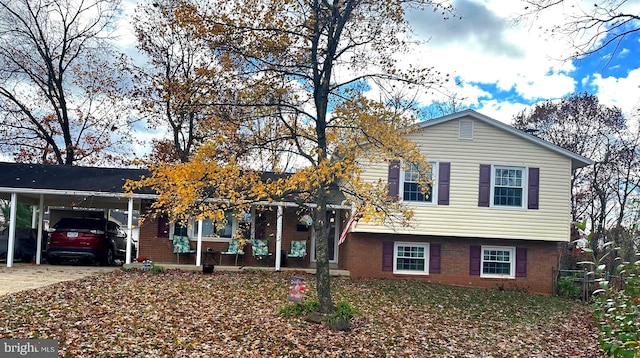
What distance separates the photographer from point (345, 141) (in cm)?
956

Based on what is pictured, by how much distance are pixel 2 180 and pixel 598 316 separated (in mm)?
16571

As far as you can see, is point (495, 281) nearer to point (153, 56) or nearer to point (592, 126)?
point (592, 126)

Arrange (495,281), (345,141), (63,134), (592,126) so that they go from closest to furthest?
(345,141)
(495,281)
(63,134)
(592,126)

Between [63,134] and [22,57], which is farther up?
[22,57]

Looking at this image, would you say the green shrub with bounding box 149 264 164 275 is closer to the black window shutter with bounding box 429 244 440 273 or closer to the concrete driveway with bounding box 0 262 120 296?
the concrete driveway with bounding box 0 262 120 296

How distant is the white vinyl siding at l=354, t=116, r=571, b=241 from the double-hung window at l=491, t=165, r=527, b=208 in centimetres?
24

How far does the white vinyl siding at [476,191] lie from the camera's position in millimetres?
16625

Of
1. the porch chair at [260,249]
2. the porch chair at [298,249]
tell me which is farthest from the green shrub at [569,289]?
A: the porch chair at [260,249]

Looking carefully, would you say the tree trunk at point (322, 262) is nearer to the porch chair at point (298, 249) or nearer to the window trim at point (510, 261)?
the porch chair at point (298, 249)

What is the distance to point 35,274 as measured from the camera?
13977 millimetres

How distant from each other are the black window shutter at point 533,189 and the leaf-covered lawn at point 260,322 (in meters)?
3.40

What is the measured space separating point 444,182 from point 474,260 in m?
2.82

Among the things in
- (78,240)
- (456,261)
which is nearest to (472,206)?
(456,261)

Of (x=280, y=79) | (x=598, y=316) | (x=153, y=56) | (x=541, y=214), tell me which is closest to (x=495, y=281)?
(x=541, y=214)
